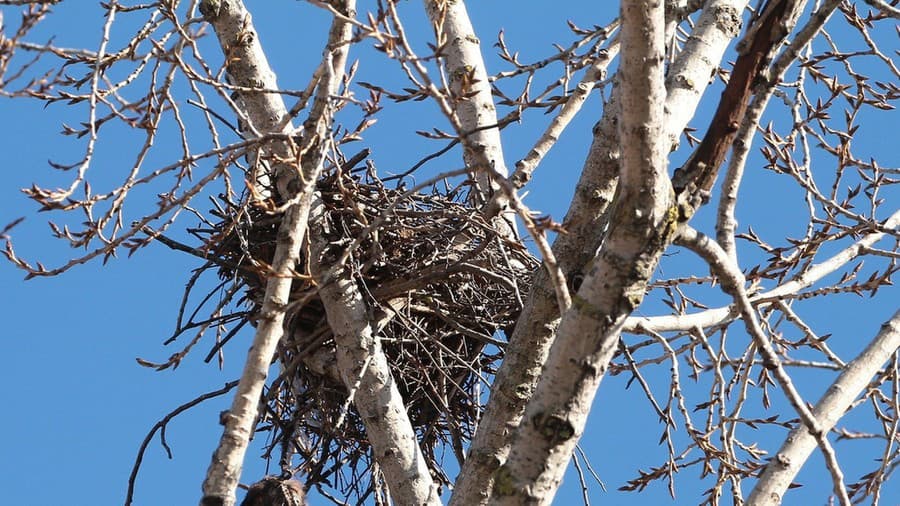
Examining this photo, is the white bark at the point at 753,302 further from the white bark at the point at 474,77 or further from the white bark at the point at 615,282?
the white bark at the point at 474,77

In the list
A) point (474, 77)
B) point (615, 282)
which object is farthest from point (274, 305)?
point (474, 77)

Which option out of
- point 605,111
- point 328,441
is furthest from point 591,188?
point 328,441

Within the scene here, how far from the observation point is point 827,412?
332 cm

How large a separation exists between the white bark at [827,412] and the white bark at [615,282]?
78 centimetres

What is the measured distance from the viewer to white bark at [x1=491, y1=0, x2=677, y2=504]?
2404 millimetres

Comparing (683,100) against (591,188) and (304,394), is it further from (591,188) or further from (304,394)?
(304,394)

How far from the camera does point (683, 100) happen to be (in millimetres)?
Answer: 3223

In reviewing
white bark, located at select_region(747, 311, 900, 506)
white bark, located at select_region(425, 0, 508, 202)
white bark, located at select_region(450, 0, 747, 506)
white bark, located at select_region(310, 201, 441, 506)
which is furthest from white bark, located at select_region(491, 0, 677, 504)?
white bark, located at select_region(425, 0, 508, 202)

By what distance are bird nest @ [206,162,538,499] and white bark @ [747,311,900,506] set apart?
1103 mm

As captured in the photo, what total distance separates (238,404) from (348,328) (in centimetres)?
150

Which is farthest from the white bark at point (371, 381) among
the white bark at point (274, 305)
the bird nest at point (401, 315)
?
the white bark at point (274, 305)

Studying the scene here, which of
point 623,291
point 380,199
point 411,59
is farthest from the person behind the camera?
point 380,199

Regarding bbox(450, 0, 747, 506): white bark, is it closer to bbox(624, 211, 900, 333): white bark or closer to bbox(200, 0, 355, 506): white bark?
bbox(624, 211, 900, 333): white bark

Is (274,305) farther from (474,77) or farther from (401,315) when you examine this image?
(474,77)
